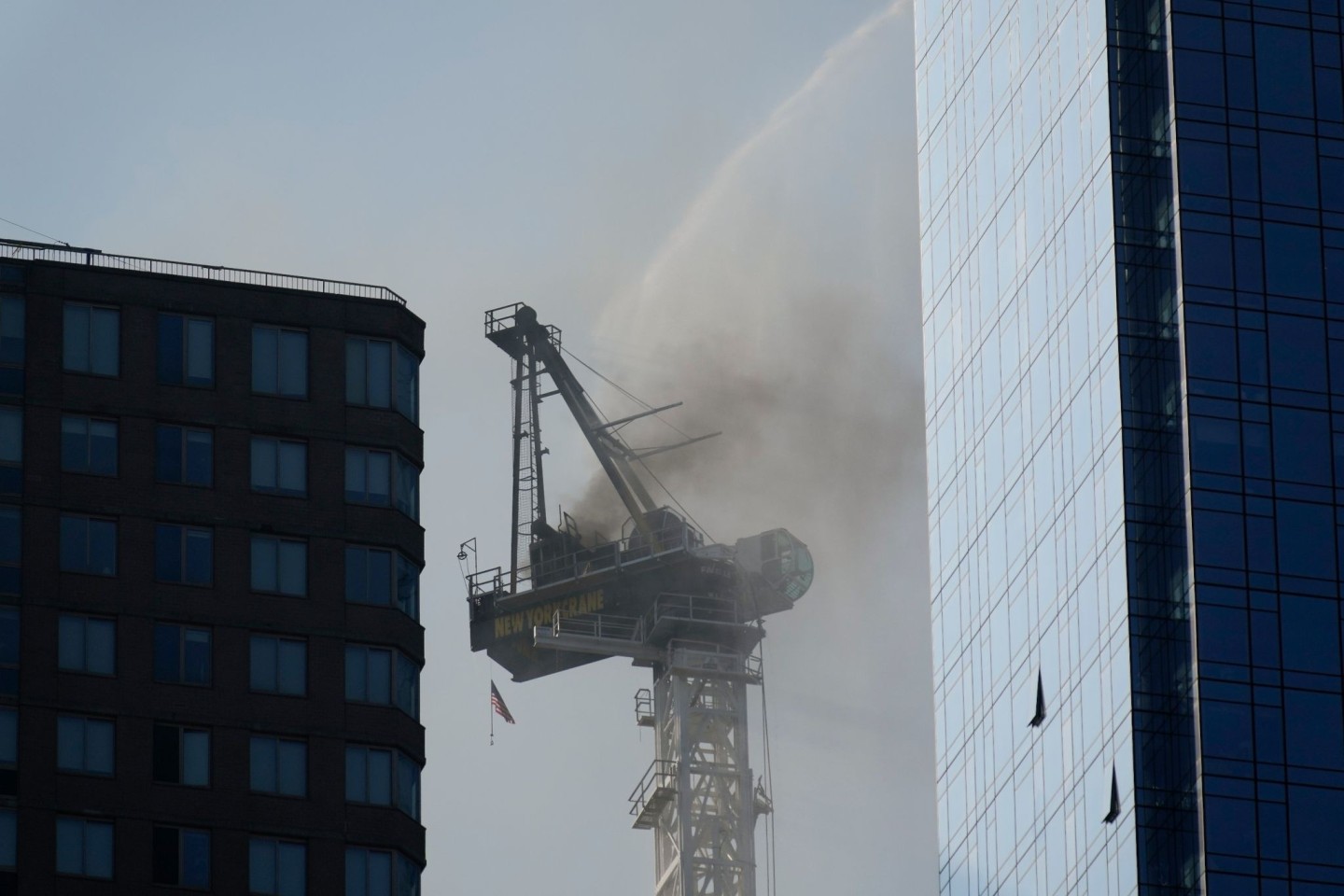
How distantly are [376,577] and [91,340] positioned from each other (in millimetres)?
10535

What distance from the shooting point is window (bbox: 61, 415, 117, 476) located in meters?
104

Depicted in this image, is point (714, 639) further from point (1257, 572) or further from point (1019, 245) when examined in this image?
point (1257, 572)

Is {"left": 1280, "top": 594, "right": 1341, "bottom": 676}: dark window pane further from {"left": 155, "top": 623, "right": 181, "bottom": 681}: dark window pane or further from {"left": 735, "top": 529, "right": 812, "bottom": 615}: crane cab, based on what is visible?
{"left": 735, "top": 529, "right": 812, "bottom": 615}: crane cab

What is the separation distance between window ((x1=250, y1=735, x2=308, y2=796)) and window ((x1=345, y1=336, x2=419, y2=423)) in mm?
10484

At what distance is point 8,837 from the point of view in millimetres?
99562

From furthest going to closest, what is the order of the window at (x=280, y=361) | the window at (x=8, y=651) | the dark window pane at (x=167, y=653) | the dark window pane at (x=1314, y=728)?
the dark window pane at (x=1314, y=728)
the window at (x=280, y=361)
the dark window pane at (x=167, y=653)
the window at (x=8, y=651)

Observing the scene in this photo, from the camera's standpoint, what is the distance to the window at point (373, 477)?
10662 centimetres

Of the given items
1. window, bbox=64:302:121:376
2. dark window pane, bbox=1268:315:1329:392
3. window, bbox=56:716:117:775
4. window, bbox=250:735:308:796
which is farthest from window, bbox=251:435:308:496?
dark window pane, bbox=1268:315:1329:392

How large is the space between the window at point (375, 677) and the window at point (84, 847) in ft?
27.0

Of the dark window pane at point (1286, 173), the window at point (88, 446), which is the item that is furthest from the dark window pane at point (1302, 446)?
the window at point (88, 446)

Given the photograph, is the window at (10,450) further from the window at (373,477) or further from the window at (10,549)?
the window at (373,477)

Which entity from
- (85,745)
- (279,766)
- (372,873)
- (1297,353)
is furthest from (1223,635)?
(85,745)

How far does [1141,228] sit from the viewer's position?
135250mm

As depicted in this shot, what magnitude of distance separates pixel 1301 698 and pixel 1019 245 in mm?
28134
